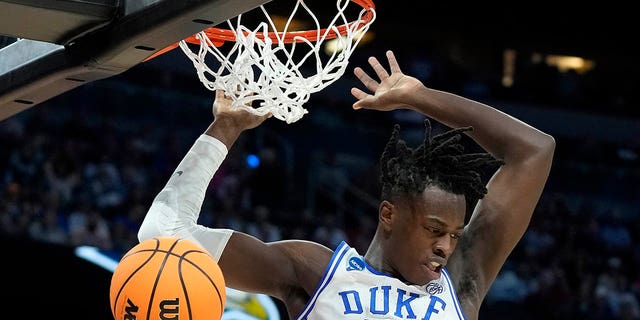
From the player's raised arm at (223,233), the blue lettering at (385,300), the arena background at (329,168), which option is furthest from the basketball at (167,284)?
the arena background at (329,168)

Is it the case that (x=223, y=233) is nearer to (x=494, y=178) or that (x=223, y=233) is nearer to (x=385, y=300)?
(x=385, y=300)

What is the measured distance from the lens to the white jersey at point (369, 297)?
324cm

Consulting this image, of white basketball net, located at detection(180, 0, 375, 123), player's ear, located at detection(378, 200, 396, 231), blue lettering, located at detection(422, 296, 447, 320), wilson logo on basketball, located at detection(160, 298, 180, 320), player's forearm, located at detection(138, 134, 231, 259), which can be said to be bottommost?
blue lettering, located at detection(422, 296, 447, 320)

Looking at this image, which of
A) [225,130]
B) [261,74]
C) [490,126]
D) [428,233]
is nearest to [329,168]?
[490,126]

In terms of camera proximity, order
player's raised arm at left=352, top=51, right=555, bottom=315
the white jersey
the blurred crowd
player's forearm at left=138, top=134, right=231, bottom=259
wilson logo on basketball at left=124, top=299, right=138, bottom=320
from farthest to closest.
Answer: the blurred crowd
player's raised arm at left=352, top=51, right=555, bottom=315
the white jersey
player's forearm at left=138, top=134, right=231, bottom=259
wilson logo on basketball at left=124, top=299, right=138, bottom=320

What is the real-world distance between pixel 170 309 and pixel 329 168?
290 inches

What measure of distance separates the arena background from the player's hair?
12.5 feet

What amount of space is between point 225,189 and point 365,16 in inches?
229

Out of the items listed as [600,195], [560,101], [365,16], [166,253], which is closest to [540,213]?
[600,195]

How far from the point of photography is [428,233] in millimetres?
3250

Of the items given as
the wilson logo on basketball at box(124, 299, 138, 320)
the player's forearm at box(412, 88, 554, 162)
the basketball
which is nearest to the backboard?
the basketball

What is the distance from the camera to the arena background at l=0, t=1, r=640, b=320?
7.98 metres

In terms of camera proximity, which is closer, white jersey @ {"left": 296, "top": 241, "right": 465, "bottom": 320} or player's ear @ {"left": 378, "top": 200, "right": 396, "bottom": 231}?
white jersey @ {"left": 296, "top": 241, "right": 465, "bottom": 320}

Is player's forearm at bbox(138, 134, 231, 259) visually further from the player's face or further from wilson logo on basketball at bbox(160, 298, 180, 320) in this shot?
the player's face
